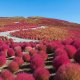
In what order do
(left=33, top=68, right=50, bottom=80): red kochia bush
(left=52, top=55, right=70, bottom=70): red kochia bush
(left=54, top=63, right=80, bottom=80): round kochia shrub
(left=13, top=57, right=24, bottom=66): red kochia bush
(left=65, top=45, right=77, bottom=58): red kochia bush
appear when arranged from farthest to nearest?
(left=13, top=57, right=24, bottom=66): red kochia bush < (left=65, top=45, right=77, bottom=58): red kochia bush < (left=52, top=55, right=70, bottom=70): red kochia bush < (left=33, top=68, right=50, bottom=80): red kochia bush < (left=54, top=63, right=80, bottom=80): round kochia shrub

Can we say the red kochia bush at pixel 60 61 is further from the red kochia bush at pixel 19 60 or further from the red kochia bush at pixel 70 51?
the red kochia bush at pixel 19 60

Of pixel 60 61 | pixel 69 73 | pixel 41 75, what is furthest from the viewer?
pixel 60 61

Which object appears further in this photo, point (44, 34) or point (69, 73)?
point (44, 34)

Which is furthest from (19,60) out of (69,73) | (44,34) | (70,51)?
(44,34)

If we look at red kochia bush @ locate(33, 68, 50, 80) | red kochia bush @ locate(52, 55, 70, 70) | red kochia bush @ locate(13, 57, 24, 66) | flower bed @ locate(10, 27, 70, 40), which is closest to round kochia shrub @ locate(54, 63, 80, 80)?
red kochia bush @ locate(33, 68, 50, 80)

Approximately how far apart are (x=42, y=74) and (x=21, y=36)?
127 feet

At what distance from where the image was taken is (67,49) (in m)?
25.3

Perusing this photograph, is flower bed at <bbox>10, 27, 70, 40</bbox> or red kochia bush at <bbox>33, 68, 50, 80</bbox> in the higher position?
red kochia bush at <bbox>33, 68, 50, 80</bbox>

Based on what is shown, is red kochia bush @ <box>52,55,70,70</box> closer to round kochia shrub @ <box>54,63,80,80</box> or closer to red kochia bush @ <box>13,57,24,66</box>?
round kochia shrub @ <box>54,63,80,80</box>

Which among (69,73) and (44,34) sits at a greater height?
(69,73)

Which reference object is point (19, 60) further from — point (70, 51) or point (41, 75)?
point (41, 75)

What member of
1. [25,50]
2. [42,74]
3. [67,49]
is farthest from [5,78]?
[25,50]

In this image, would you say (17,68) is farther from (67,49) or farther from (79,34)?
(79,34)

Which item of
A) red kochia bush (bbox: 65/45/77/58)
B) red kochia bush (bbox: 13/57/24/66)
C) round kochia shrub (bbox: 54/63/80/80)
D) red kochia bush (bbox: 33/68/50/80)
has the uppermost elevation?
round kochia shrub (bbox: 54/63/80/80)
